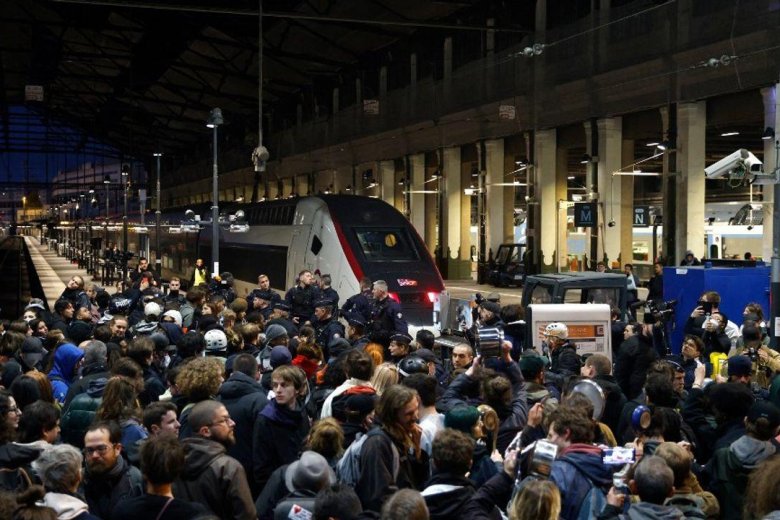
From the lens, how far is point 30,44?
5722cm

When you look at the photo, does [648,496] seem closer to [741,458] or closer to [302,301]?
[741,458]

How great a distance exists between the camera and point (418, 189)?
4684cm

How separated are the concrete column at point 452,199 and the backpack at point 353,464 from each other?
38.1m

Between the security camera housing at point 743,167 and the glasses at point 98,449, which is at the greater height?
the security camera housing at point 743,167

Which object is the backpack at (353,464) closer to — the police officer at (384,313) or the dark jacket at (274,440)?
Answer: the dark jacket at (274,440)

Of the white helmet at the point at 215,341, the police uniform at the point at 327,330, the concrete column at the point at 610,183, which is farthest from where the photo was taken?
the concrete column at the point at 610,183

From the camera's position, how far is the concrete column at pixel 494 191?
4003 centimetres

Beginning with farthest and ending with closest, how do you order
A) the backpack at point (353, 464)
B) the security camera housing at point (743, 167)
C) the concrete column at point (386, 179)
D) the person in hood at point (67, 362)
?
1. the concrete column at point (386, 179)
2. the security camera housing at point (743, 167)
3. the person in hood at point (67, 362)
4. the backpack at point (353, 464)

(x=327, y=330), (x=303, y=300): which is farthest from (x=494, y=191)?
(x=327, y=330)

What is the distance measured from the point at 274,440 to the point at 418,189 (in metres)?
40.5

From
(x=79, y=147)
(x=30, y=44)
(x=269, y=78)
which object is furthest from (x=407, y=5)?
(x=79, y=147)

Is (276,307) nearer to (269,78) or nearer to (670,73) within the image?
(670,73)

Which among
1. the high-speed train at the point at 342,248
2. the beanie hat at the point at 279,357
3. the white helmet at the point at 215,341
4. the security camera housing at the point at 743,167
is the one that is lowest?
the beanie hat at the point at 279,357

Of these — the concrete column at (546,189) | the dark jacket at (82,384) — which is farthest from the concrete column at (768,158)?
the dark jacket at (82,384)
